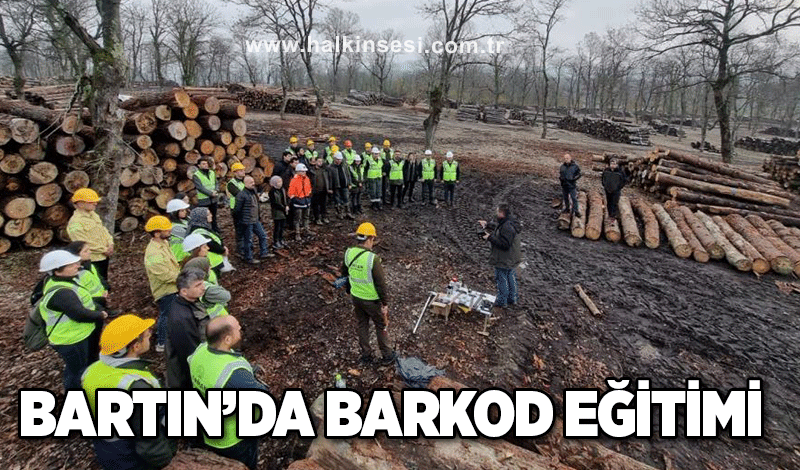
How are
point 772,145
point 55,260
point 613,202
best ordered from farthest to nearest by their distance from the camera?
point 772,145, point 613,202, point 55,260

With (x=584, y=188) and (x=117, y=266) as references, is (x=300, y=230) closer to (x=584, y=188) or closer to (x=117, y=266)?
(x=117, y=266)

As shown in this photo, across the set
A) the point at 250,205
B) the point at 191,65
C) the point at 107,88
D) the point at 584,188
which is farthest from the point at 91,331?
the point at 191,65

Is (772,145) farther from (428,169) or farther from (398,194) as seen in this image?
(398,194)

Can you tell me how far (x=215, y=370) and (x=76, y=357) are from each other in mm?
2111

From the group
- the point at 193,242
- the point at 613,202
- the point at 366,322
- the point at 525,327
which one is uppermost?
the point at 613,202

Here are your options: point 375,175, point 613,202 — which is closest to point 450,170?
point 375,175

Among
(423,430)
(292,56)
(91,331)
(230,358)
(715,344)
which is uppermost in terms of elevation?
(292,56)

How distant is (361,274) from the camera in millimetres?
4676

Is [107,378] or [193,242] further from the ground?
[193,242]

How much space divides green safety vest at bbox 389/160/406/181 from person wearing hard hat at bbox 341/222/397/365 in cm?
685

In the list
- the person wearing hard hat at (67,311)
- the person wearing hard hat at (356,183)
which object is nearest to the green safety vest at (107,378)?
the person wearing hard hat at (67,311)

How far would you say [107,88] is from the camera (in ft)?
22.7

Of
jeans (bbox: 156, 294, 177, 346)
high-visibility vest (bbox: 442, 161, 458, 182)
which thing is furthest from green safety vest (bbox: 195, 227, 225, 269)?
high-visibility vest (bbox: 442, 161, 458, 182)

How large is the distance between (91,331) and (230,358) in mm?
2066
